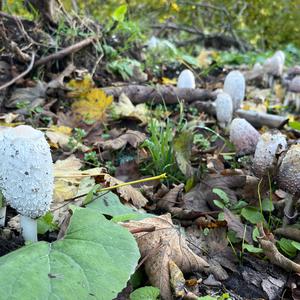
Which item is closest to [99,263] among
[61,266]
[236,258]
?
[61,266]

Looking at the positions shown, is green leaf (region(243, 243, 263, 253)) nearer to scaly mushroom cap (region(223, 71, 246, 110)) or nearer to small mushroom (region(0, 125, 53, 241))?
small mushroom (region(0, 125, 53, 241))

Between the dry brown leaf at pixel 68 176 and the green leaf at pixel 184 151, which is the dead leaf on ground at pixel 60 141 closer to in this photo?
the dry brown leaf at pixel 68 176

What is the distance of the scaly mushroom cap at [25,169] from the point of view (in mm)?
1498

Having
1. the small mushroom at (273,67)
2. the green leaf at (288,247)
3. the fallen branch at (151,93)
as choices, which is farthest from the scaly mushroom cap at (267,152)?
the small mushroom at (273,67)

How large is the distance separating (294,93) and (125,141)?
8.72 feet

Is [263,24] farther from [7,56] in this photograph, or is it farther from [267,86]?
[7,56]

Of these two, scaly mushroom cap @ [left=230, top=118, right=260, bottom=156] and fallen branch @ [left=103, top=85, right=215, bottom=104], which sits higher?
scaly mushroom cap @ [left=230, top=118, right=260, bottom=156]

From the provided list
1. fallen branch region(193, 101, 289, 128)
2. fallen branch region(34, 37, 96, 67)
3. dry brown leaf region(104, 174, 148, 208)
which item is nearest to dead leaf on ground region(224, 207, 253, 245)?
dry brown leaf region(104, 174, 148, 208)

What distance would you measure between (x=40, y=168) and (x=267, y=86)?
186 inches

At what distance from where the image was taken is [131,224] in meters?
1.81

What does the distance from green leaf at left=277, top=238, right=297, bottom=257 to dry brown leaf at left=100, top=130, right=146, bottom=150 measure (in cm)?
118

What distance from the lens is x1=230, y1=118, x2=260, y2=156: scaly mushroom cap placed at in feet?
9.28

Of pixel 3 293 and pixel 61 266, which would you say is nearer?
pixel 3 293

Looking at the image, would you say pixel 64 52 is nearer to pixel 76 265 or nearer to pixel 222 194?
pixel 222 194
